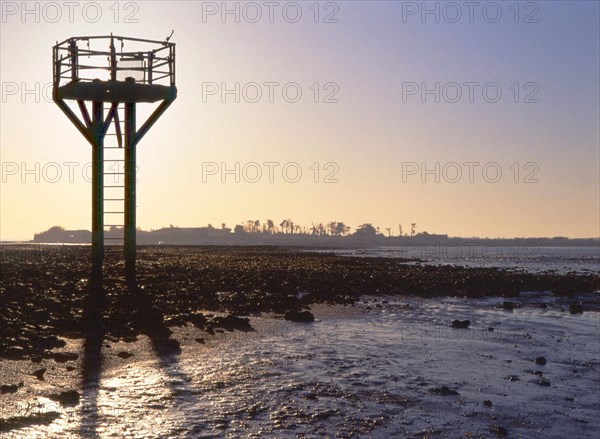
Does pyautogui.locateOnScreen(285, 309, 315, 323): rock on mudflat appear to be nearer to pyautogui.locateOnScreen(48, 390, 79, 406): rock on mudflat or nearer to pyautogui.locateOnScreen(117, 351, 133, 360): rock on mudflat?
pyautogui.locateOnScreen(117, 351, 133, 360): rock on mudflat

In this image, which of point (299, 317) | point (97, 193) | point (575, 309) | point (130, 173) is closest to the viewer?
point (299, 317)

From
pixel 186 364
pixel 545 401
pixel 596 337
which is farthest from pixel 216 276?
pixel 545 401

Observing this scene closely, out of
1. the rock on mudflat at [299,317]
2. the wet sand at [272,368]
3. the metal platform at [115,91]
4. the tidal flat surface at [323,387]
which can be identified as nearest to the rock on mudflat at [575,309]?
the wet sand at [272,368]

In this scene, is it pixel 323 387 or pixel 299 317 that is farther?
pixel 299 317

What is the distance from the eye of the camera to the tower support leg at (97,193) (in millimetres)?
Answer: 22312

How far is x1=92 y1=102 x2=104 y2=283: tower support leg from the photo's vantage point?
2231cm

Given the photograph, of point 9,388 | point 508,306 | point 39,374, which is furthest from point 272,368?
point 508,306

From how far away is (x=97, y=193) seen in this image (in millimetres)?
22281

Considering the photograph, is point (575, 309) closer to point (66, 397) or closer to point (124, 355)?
point (124, 355)

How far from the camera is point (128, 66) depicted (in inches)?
901

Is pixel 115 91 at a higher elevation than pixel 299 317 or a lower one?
higher

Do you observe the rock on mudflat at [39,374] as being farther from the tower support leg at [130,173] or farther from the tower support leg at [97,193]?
the tower support leg at [130,173]

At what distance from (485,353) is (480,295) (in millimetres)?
18330

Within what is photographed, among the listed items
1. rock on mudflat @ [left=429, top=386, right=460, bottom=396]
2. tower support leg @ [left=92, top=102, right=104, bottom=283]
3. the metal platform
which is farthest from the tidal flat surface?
the metal platform
